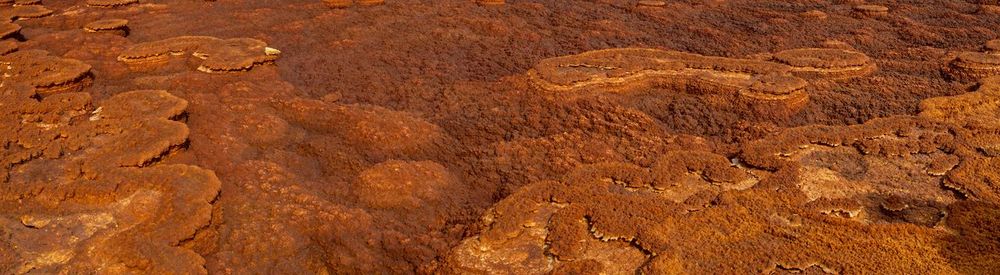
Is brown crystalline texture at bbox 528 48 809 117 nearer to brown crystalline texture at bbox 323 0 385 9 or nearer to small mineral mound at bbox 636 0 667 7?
small mineral mound at bbox 636 0 667 7

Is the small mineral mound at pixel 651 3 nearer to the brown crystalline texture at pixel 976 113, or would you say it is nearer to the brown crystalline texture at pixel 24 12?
the brown crystalline texture at pixel 976 113

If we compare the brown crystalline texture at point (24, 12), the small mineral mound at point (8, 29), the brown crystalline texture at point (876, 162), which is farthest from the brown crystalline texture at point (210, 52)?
the brown crystalline texture at point (876, 162)

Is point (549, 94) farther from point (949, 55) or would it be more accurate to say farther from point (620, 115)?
point (949, 55)

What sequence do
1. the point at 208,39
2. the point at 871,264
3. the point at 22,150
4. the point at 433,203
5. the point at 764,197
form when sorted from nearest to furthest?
the point at 871,264
the point at 764,197
the point at 433,203
the point at 22,150
the point at 208,39

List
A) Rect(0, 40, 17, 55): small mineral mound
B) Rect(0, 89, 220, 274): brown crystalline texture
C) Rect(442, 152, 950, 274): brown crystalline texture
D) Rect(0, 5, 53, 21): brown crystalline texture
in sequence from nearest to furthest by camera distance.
Result: Rect(442, 152, 950, 274): brown crystalline texture < Rect(0, 89, 220, 274): brown crystalline texture < Rect(0, 40, 17, 55): small mineral mound < Rect(0, 5, 53, 21): brown crystalline texture

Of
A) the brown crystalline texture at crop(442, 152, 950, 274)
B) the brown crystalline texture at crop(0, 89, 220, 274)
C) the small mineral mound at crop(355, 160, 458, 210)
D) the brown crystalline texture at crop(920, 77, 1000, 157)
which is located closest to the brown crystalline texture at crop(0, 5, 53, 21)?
the brown crystalline texture at crop(0, 89, 220, 274)

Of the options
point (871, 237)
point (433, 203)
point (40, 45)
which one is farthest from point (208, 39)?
point (871, 237)
